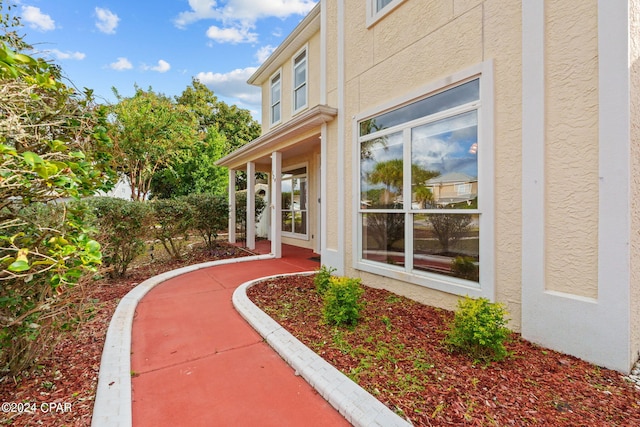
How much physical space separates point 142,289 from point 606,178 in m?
6.47

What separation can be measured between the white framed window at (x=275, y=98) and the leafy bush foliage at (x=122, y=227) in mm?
5562

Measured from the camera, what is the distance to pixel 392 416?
1.97 meters

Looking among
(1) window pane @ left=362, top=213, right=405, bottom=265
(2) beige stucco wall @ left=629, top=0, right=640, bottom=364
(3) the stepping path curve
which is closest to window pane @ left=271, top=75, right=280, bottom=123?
(1) window pane @ left=362, top=213, right=405, bottom=265

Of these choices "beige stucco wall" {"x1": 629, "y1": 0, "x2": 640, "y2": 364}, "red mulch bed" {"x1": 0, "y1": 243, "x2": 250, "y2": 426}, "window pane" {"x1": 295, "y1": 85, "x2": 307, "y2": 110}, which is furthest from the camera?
"window pane" {"x1": 295, "y1": 85, "x2": 307, "y2": 110}

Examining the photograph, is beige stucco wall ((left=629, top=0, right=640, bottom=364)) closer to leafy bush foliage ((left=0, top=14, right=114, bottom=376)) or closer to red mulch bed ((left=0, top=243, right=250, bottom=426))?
leafy bush foliage ((left=0, top=14, right=114, bottom=376))

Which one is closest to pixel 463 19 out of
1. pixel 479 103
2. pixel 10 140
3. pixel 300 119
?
pixel 479 103

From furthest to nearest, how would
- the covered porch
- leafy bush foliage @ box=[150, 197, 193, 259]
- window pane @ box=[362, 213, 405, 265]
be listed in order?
leafy bush foliage @ box=[150, 197, 193, 259] < the covered porch < window pane @ box=[362, 213, 405, 265]

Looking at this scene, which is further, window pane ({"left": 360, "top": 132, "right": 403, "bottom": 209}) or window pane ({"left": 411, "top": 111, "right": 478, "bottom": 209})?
window pane ({"left": 360, "top": 132, "right": 403, "bottom": 209})

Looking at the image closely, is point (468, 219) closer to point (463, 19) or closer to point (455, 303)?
point (455, 303)

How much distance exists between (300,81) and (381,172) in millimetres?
5441

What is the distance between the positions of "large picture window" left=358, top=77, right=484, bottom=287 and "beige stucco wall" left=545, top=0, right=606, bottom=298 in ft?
2.44

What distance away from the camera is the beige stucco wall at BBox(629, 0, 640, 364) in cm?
256

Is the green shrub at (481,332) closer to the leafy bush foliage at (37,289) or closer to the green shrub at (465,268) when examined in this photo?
the green shrub at (465,268)

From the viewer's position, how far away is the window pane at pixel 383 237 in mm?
4645
